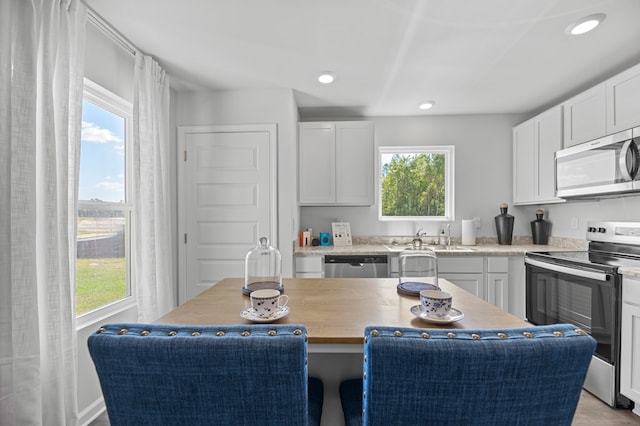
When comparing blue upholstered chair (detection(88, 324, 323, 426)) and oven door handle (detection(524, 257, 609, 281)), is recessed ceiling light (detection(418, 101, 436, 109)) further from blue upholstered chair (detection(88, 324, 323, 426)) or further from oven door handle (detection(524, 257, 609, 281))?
blue upholstered chair (detection(88, 324, 323, 426))

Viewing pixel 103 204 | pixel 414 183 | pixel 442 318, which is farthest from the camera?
pixel 414 183

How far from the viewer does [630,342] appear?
196 centimetres

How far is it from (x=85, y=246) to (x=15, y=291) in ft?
2.36

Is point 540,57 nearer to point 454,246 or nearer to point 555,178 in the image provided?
point 555,178

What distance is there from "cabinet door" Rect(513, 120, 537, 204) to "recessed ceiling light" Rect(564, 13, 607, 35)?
147cm

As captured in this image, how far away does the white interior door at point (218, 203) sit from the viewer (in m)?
3.08

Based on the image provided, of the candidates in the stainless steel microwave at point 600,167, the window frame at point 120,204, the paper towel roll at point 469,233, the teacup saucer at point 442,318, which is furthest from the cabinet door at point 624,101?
the window frame at point 120,204

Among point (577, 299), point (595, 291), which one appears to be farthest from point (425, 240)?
point (595, 291)

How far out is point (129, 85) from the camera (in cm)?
236

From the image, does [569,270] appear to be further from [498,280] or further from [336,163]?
[336,163]

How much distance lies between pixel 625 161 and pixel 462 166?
1.71 metres

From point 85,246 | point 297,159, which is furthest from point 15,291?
point 297,159

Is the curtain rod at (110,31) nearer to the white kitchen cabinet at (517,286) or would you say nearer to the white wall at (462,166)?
the white wall at (462,166)

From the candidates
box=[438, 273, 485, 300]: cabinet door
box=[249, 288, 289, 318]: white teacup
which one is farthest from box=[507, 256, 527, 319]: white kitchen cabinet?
box=[249, 288, 289, 318]: white teacup
